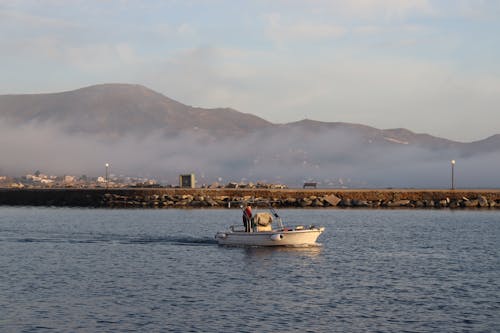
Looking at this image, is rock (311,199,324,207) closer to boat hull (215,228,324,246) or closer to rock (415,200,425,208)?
rock (415,200,425,208)

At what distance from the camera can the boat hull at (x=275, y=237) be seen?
56375mm

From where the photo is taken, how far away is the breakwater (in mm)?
113062

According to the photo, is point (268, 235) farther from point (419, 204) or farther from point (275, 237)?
point (419, 204)

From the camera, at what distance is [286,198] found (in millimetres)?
114688

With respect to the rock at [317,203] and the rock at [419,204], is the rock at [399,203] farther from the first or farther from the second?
the rock at [317,203]

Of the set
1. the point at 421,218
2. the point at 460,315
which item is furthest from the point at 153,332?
the point at 421,218

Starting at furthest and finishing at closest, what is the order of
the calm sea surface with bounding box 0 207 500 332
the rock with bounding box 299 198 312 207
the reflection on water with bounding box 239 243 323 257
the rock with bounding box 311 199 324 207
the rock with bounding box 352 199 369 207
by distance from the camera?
the rock with bounding box 352 199 369 207 → the rock with bounding box 311 199 324 207 → the rock with bounding box 299 198 312 207 → the reflection on water with bounding box 239 243 323 257 → the calm sea surface with bounding box 0 207 500 332

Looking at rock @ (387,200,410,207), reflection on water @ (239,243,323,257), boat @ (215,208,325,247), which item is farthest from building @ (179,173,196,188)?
reflection on water @ (239,243,323,257)

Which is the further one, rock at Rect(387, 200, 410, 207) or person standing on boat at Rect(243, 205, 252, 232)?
rock at Rect(387, 200, 410, 207)

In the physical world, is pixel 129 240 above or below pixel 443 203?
below

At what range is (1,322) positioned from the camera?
30297mm

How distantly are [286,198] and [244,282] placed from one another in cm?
7366

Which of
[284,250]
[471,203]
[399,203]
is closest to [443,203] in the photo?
[471,203]

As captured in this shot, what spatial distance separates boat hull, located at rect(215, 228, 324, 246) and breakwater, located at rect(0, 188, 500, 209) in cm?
5029
